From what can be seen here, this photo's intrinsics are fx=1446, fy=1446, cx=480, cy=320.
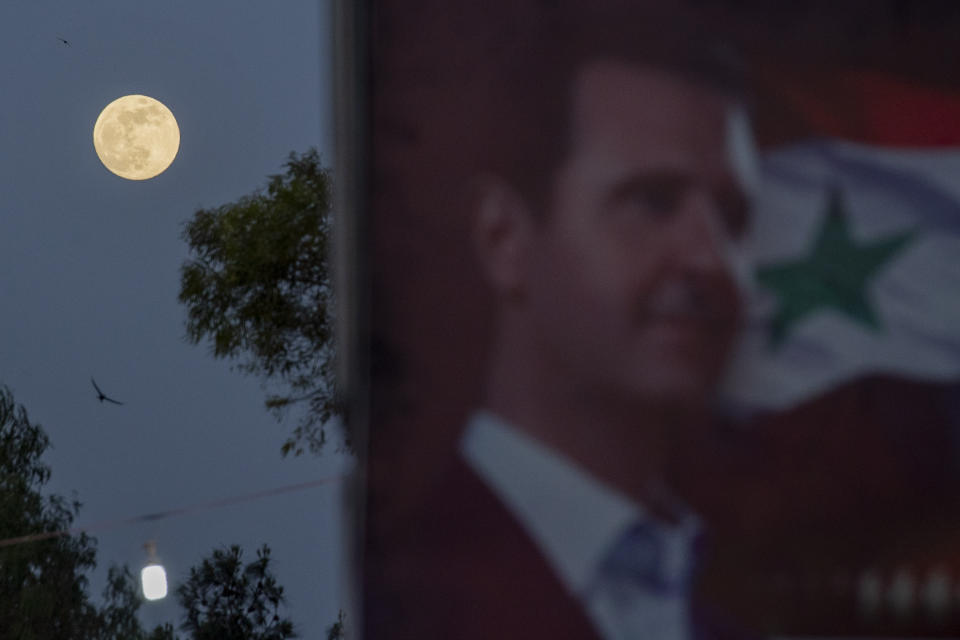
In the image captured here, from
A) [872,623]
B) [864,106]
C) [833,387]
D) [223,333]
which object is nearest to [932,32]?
→ [864,106]

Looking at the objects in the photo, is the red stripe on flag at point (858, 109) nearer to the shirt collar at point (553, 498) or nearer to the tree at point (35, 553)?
the shirt collar at point (553, 498)

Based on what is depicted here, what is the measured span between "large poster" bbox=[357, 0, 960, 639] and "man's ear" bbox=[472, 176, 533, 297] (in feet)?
0.04

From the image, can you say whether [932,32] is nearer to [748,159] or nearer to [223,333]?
[748,159]

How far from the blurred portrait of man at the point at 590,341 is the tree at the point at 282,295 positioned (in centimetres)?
1062

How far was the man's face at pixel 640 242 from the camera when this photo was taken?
7.42m

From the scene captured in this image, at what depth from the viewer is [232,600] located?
24062 mm

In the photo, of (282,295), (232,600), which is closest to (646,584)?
(282,295)

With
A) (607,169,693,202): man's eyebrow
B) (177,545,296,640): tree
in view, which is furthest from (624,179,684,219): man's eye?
(177,545,296,640): tree

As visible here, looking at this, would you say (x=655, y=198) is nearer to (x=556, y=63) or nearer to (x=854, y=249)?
(x=556, y=63)

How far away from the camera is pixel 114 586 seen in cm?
2695

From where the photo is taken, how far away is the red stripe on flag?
24.9 ft

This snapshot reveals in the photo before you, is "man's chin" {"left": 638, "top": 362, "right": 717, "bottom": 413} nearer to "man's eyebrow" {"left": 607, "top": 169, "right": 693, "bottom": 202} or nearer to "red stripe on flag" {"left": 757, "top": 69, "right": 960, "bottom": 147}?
"man's eyebrow" {"left": 607, "top": 169, "right": 693, "bottom": 202}

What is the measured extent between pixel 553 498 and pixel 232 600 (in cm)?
1777

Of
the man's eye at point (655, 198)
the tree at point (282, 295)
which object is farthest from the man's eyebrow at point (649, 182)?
the tree at point (282, 295)
